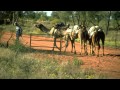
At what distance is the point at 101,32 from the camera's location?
42.9 ft

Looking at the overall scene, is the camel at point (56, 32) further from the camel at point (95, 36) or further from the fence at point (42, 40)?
the camel at point (95, 36)

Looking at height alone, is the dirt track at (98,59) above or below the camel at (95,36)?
below

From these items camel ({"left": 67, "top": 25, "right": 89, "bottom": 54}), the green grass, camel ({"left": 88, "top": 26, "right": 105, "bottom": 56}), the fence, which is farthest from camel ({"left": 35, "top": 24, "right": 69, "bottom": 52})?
the green grass

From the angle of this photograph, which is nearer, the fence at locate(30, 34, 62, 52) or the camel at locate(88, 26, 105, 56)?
the camel at locate(88, 26, 105, 56)

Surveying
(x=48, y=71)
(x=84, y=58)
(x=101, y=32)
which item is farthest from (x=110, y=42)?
(x=48, y=71)

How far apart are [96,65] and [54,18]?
9.55ft

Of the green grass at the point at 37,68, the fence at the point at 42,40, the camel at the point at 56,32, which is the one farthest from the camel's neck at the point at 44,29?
the green grass at the point at 37,68

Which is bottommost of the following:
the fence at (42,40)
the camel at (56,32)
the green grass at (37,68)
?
the green grass at (37,68)

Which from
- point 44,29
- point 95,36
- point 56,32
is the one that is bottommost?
point 95,36

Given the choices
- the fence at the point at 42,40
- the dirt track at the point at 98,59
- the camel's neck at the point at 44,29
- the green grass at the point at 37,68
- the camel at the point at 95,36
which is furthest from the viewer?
the camel's neck at the point at 44,29

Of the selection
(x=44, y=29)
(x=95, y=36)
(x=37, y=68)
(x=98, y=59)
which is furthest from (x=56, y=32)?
(x=37, y=68)

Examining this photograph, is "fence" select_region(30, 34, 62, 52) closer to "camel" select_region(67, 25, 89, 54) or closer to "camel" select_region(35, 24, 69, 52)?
"camel" select_region(35, 24, 69, 52)

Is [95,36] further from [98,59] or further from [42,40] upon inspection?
[42,40]
